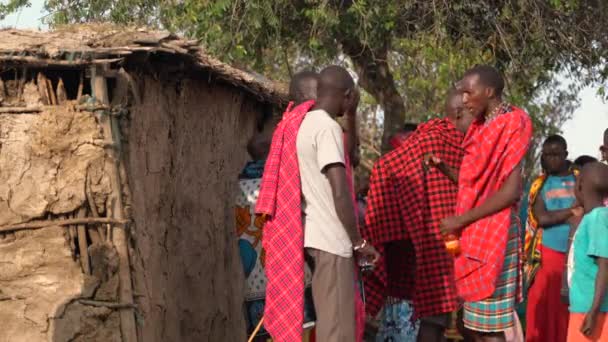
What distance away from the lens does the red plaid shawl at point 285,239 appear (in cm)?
538

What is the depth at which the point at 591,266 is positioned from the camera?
Answer: 569cm

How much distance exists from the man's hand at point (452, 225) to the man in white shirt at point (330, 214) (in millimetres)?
462

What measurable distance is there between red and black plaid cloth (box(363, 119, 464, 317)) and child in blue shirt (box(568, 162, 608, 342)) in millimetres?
717

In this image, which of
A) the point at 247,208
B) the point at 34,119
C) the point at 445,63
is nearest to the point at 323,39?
the point at 445,63

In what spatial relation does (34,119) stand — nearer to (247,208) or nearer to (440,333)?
(247,208)

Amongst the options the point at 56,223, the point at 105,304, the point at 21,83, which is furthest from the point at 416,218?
the point at 21,83

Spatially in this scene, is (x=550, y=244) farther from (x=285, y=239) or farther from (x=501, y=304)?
(x=285, y=239)

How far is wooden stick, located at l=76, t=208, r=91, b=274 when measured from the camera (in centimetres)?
575

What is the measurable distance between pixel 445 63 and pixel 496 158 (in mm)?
6720

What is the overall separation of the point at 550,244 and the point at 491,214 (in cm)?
322

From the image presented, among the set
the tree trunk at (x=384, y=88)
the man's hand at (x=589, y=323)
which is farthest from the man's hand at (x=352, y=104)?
the tree trunk at (x=384, y=88)

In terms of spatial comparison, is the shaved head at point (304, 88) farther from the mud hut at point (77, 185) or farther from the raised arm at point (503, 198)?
the raised arm at point (503, 198)

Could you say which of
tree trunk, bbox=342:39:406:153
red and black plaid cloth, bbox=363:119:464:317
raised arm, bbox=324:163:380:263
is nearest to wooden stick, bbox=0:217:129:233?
raised arm, bbox=324:163:380:263

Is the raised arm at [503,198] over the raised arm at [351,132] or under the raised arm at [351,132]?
under
